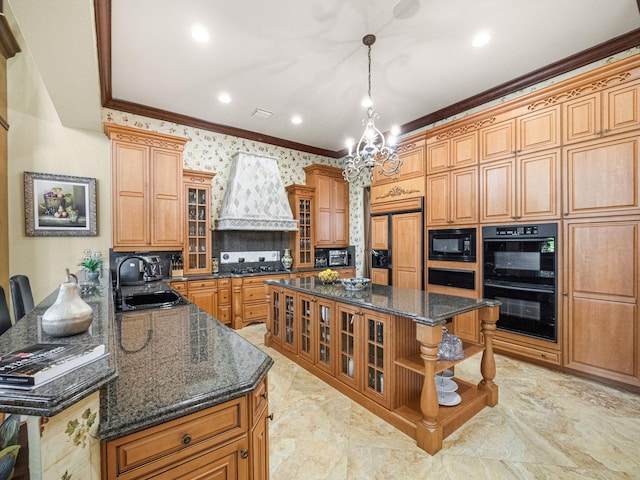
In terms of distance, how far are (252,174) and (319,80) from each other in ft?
6.62

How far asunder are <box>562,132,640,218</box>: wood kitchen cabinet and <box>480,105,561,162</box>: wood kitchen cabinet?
24cm

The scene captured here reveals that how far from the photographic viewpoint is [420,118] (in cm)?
460

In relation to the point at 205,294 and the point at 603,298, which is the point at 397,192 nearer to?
the point at 603,298

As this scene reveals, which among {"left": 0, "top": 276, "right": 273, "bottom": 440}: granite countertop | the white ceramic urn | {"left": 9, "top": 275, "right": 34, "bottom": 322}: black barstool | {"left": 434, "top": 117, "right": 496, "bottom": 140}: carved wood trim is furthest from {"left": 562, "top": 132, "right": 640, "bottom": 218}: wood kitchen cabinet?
{"left": 9, "top": 275, "right": 34, "bottom": 322}: black barstool

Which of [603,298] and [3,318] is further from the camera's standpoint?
[603,298]

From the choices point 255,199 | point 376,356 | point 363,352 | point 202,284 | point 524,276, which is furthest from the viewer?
point 255,199

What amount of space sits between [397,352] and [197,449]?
Result: 5.20 ft

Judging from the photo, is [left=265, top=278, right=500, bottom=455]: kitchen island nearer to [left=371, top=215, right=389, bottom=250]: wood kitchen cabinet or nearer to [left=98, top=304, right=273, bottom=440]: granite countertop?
[left=98, top=304, right=273, bottom=440]: granite countertop

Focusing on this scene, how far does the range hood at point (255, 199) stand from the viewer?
4.70 metres

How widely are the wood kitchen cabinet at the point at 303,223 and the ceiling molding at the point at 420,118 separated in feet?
3.00

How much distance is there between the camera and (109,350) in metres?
1.05

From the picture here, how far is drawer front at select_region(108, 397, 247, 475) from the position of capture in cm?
87

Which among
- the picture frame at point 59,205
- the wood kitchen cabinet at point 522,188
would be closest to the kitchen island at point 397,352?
the wood kitchen cabinet at point 522,188

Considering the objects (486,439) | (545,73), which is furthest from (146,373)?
(545,73)
